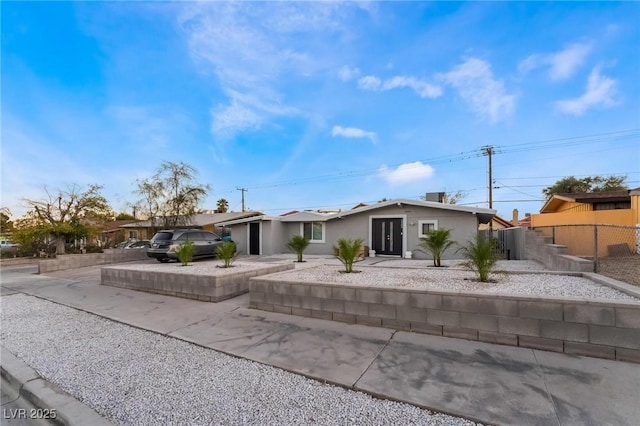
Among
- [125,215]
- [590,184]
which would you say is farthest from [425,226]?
[125,215]

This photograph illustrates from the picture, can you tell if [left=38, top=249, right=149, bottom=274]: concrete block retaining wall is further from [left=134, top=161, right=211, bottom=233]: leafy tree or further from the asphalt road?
the asphalt road

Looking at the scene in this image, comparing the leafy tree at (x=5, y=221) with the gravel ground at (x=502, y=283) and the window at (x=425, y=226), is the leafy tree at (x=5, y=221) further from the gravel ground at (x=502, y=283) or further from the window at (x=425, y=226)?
the window at (x=425, y=226)

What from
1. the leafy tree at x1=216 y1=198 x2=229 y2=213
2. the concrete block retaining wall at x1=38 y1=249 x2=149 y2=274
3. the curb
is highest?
the leafy tree at x1=216 y1=198 x2=229 y2=213

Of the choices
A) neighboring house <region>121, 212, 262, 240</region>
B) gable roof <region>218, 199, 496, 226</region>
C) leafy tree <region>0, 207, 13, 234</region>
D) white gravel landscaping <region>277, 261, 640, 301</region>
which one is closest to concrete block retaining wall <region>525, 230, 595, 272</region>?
white gravel landscaping <region>277, 261, 640, 301</region>

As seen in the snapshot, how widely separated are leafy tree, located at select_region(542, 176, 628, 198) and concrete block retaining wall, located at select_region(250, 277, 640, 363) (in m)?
29.0

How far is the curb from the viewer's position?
2.40 meters

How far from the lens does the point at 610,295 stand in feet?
12.5

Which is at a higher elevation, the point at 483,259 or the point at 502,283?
the point at 483,259

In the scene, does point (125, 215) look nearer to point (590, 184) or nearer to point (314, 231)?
point (314, 231)

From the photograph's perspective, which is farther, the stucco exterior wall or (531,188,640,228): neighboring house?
(531,188,640,228): neighboring house

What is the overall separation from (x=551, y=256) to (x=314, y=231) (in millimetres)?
10736

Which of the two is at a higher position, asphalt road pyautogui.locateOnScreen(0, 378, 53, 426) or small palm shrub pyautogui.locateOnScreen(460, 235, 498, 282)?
small palm shrub pyautogui.locateOnScreen(460, 235, 498, 282)

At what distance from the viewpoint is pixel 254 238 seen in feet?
55.6

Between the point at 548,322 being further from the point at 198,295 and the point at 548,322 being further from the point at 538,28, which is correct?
the point at 538,28
